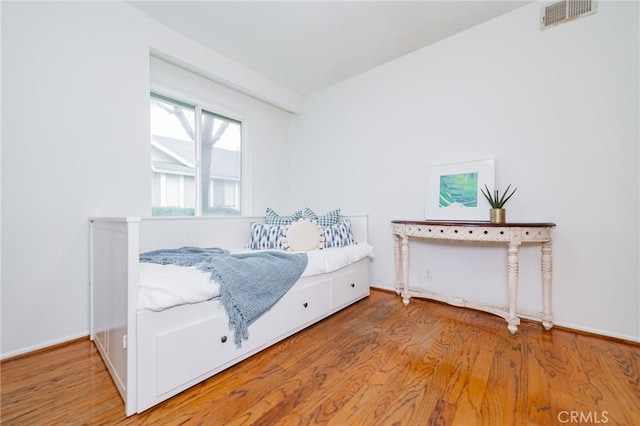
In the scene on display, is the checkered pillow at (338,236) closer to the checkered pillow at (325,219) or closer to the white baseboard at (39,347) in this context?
the checkered pillow at (325,219)

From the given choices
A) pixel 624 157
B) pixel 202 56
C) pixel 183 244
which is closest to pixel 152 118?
pixel 202 56

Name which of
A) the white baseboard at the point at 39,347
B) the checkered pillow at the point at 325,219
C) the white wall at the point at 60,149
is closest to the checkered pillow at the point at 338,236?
the checkered pillow at the point at 325,219

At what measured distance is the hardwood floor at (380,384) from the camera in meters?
1.15

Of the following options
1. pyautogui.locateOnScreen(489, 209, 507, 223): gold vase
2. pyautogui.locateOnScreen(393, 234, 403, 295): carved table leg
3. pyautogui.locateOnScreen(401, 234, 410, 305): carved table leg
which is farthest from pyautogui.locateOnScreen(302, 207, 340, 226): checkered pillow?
pyautogui.locateOnScreen(489, 209, 507, 223): gold vase

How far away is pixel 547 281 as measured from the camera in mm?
1966

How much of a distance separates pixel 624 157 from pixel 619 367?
1.34 m

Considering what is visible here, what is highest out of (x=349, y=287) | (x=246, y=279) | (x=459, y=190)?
(x=459, y=190)

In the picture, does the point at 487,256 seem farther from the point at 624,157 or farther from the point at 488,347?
the point at 624,157

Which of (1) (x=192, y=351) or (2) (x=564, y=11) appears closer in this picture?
(1) (x=192, y=351)

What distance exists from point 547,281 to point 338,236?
1.68 meters

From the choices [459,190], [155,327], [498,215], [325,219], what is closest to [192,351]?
[155,327]

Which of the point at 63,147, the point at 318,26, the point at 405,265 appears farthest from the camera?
the point at 405,265

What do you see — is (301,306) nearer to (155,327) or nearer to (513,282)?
(155,327)

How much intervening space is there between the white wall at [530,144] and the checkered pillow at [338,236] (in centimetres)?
42
